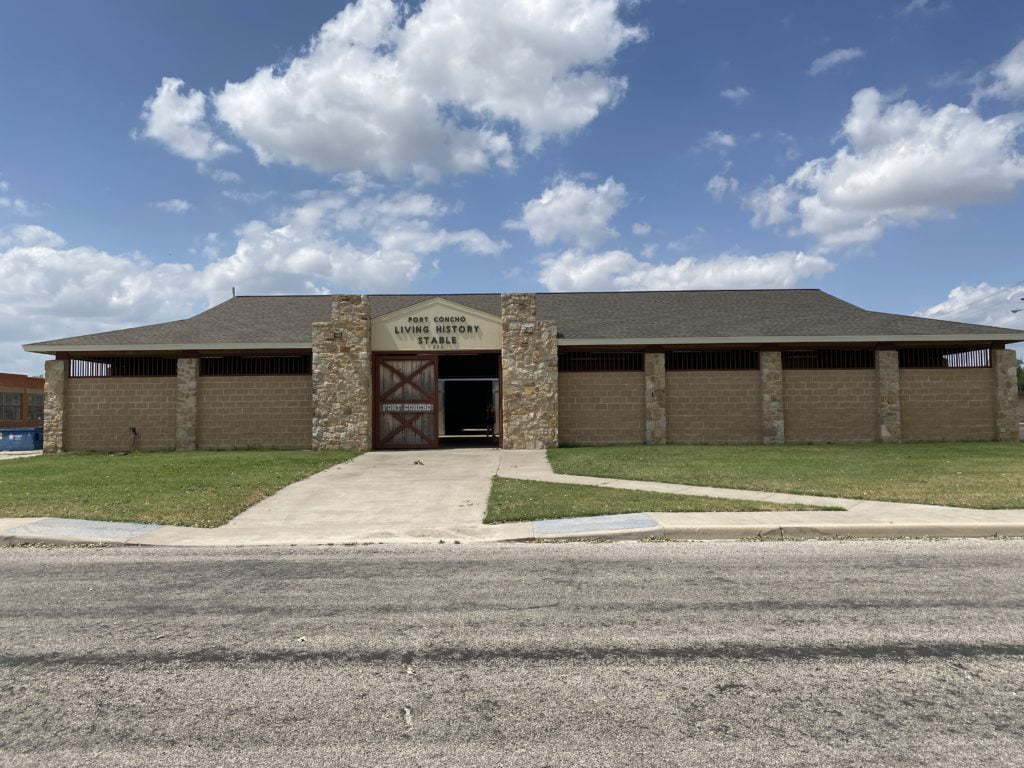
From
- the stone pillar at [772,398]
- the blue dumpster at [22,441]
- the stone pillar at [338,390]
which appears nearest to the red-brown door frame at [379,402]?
the stone pillar at [338,390]

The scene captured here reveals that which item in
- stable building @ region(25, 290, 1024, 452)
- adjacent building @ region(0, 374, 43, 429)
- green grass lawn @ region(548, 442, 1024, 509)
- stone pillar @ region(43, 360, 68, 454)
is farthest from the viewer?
adjacent building @ region(0, 374, 43, 429)

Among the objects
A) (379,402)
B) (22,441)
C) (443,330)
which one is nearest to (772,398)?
(443,330)

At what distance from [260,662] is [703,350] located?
21.2 meters

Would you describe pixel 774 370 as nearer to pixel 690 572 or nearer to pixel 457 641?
pixel 690 572

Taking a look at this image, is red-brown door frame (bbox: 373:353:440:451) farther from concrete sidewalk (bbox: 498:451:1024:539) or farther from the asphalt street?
the asphalt street

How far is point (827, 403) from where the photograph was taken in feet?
76.4

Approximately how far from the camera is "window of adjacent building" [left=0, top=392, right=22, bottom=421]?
152 feet

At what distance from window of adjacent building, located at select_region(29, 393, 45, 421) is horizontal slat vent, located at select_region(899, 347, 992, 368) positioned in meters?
57.4

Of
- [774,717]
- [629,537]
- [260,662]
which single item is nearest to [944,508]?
[629,537]

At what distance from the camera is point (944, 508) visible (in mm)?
9547

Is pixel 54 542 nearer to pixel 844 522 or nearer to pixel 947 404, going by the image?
pixel 844 522

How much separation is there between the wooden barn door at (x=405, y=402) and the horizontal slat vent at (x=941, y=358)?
17.0 m

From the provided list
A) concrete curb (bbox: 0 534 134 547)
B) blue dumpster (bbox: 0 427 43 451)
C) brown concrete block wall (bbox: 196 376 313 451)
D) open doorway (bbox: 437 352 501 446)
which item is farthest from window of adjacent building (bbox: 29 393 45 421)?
concrete curb (bbox: 0 534 134 547)

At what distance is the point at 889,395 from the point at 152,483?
2297 centimetres
